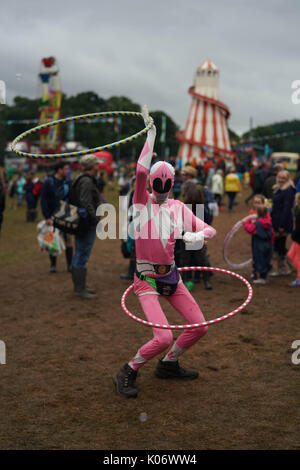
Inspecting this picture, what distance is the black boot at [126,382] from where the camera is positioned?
5.14 metres

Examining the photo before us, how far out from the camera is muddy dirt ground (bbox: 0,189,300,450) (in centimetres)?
432

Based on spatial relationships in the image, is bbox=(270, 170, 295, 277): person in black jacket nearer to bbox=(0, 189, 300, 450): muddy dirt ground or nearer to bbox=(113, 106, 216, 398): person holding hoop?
bbox=(0, 189, 300, 450): muddy dirt ground

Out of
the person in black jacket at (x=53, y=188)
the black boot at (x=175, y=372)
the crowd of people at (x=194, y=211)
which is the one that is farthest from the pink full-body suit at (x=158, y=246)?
the person in black jacket at (x=53, y=188)

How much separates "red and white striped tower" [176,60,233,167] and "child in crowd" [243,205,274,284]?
30670 millimetres

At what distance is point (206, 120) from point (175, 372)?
36816 millimetres

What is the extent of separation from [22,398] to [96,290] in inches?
192

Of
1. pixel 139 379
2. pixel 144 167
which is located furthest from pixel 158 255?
pixel 139 379

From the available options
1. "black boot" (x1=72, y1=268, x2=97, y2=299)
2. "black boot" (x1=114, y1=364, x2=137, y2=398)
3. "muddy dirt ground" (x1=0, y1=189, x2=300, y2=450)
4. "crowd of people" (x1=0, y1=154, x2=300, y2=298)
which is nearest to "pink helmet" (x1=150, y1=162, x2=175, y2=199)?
"black boot" (x1=114, y1=364, x2=137, y2=398)

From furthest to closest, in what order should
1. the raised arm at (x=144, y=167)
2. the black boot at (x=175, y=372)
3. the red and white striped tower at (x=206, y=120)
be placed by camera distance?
the red and white striped tower at (x=206, y=120) → the black boot at (x=175, y=372) → the raised arm at (x=144, y=167)

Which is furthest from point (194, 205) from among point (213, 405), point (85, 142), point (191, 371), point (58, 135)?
point (85, 142)

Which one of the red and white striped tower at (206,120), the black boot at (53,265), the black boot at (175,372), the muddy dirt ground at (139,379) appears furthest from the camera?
the red and white striped tower at (206,120)

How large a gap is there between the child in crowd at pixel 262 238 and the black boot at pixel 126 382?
5454mm

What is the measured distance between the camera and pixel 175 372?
563 cm

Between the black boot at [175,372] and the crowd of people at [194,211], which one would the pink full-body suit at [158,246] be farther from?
the crowd of people at [194,211]
